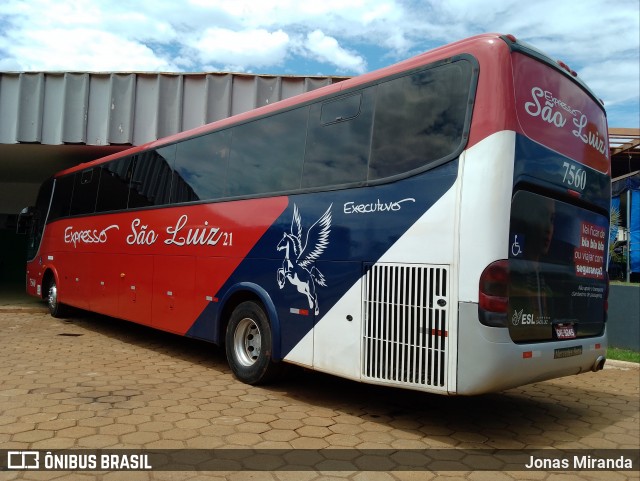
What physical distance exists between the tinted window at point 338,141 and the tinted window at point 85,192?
19.9 ft

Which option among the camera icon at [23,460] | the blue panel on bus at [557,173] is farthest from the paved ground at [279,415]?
the blue panel on bus at [557,173]

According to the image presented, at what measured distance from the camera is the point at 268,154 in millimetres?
6402

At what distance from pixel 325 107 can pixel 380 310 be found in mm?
2315

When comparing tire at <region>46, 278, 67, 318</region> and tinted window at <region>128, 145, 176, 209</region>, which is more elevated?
tinted window at <region>128, 145, 176, 209</region>

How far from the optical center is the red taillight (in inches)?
166

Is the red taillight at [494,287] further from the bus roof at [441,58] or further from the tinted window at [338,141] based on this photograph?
the bus roof at [441,58]

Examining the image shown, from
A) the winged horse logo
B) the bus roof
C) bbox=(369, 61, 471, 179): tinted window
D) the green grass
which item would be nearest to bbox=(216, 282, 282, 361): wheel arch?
the winged horse logo

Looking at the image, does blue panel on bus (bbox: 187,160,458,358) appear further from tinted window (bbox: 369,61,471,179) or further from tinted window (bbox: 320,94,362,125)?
tinted window (bbox: 320,94,362,125)

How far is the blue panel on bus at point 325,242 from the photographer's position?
4.72m

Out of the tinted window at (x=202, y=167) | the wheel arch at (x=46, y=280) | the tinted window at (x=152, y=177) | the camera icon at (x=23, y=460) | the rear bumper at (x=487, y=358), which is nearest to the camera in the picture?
the camera icon at (x=23, y=460)

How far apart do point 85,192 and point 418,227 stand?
27.0 feet

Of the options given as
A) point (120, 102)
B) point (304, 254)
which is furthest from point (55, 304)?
point (304, 254)

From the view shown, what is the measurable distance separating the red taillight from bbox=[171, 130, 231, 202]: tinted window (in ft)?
12.5

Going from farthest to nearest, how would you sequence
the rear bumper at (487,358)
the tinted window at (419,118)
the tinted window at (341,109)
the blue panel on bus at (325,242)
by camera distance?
1. the tinted window at (341,109)
2. the blue panel on bus at (325,242)
3. the tinted window at (419,118)
4. the rear bumper at (487,358)
